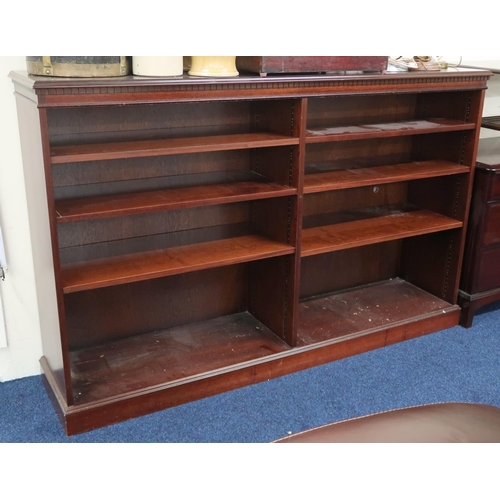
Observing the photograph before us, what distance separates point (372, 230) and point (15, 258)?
51.1 inches

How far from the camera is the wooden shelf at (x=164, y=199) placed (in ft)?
5.24

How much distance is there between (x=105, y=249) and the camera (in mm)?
1904

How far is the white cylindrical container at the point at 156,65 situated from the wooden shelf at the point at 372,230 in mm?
758

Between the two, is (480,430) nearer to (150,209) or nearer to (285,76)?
(150,209)

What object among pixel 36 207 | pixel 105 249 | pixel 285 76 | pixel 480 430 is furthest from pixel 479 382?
pixel 36 207

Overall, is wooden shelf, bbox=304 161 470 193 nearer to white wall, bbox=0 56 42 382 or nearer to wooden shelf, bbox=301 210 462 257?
wooden shelf, bbox=301 210 462 257

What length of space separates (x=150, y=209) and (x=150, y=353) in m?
0.58

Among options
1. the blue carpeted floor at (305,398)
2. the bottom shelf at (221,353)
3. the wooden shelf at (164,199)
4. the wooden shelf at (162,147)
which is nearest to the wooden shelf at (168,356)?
the bottom shelf at (221,353)

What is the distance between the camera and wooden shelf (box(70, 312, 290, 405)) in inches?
71.6

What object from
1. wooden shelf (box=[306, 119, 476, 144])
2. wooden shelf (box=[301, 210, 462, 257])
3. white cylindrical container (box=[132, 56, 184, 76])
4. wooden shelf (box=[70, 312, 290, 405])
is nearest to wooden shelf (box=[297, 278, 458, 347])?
wooden shelf (box=[70, 312, 290, 405])

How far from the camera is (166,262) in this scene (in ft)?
5.93

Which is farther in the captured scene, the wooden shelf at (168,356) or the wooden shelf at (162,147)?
the wooden shelf at (168,356)

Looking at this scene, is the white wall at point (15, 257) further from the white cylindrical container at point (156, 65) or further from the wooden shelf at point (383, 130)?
the wooden shelf at point (383, 130)

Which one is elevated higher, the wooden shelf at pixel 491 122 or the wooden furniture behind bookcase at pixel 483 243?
the wooden shelf at pixel 491 122
